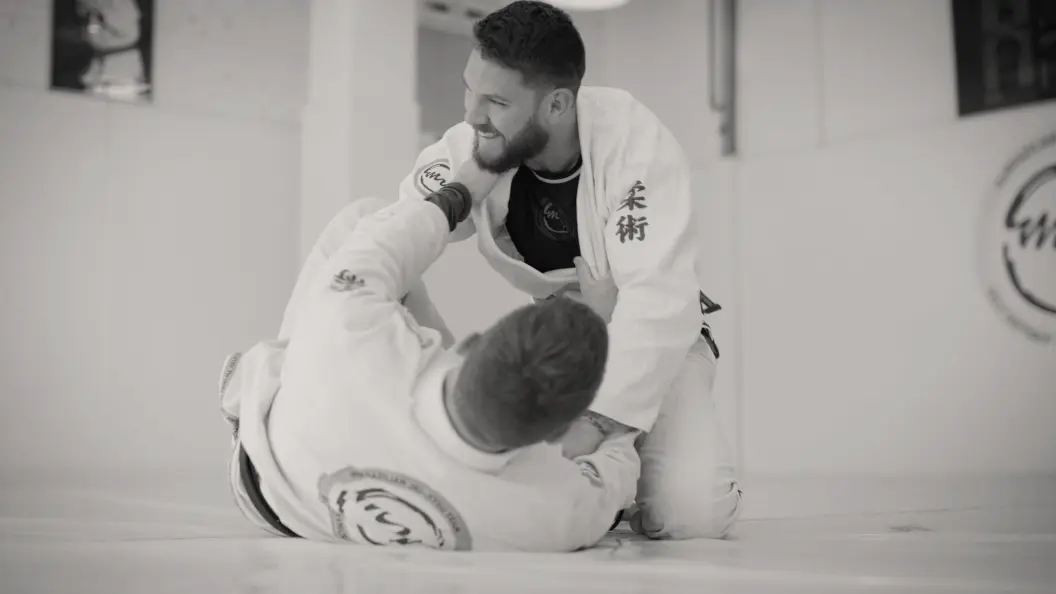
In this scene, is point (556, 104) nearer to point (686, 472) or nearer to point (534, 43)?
Result: point (534, 43)

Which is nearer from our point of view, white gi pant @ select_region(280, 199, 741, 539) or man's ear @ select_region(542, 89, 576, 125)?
white gi pant @ select_region(280, 199, 741, 539)

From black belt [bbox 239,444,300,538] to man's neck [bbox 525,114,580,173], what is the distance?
118 cm

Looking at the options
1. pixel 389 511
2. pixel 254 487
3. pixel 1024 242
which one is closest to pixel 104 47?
pixel 254 487

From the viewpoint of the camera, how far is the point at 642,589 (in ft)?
4.79

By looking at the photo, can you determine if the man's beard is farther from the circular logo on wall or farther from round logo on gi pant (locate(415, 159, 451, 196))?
the circular logo on wall

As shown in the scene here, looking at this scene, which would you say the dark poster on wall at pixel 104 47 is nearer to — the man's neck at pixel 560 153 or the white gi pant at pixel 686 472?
the man's neck at pixel 560 153

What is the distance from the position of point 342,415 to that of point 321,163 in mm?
4808

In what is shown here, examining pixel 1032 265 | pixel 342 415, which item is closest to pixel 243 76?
pixel 1032 265

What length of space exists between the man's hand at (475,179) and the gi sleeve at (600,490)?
2.48ft

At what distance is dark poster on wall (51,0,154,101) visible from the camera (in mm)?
6430

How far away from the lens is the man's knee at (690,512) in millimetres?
2385

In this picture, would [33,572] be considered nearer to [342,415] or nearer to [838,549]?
[342,415]

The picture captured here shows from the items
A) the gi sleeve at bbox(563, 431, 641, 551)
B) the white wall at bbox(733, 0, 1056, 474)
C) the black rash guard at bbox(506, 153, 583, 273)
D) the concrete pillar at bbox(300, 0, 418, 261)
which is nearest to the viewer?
the gi sleeve at bbox(563, 431, 641, 551)

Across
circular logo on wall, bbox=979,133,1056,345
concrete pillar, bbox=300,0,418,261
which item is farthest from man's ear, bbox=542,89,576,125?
circular logo on wall, bbox=979,133,1056,345
